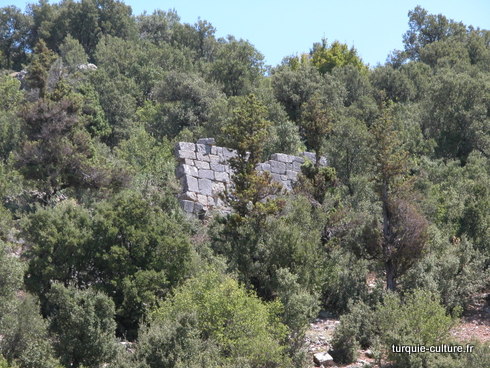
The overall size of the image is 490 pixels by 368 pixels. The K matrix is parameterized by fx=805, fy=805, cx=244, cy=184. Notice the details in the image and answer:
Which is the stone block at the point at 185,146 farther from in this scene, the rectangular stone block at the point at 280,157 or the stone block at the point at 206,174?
the rectangular stone block at the point at 280,157

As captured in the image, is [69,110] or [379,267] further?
[69,110]

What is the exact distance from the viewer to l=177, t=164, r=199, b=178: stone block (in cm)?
3356

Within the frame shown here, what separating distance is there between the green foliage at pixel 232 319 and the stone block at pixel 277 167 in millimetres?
13167

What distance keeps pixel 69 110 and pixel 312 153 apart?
11.6 meters

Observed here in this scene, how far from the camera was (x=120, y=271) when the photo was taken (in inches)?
966

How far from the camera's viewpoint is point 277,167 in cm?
3562

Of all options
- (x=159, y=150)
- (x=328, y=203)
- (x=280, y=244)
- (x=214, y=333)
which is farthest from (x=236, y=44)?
(x=214, y=333)

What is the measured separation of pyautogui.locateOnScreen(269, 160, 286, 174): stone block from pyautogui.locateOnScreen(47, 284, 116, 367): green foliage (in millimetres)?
14871

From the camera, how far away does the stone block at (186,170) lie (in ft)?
110

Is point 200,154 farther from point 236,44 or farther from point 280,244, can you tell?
point 236,44

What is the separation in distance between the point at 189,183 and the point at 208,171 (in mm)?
1299

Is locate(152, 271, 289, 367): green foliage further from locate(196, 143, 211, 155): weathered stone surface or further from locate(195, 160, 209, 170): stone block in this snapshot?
locate(196, 143, 211, 155): weathered stone surface

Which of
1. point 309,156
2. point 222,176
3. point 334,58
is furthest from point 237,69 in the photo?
point 222,176

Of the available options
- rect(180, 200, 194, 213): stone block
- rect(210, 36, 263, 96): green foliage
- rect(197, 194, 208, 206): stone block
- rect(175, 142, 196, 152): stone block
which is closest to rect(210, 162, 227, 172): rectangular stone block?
rect(175, 142, 196, 152): stone block
